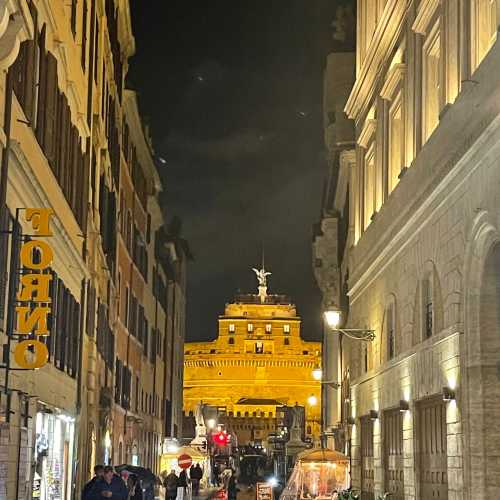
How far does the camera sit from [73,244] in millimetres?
24203

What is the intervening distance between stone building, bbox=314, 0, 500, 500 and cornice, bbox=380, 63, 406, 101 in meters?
0.06

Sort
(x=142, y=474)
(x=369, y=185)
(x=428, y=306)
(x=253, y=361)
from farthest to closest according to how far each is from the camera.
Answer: (x=253, y=361) < (x=369, y=185) < (x=142, y=474) < (x=428, y=306)

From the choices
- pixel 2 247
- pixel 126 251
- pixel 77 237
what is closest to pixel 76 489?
pixel 77 237

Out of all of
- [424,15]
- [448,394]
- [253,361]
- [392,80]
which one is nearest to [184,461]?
[392,80]

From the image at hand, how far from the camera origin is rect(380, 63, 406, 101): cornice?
24109mm

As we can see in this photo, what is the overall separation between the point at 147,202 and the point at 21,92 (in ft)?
118

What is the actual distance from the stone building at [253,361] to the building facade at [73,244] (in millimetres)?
88434

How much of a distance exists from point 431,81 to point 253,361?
419ft

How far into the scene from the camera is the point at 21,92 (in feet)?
57.3

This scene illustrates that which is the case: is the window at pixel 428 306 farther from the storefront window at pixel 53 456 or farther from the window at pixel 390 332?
the storefront window at pixel 53 456

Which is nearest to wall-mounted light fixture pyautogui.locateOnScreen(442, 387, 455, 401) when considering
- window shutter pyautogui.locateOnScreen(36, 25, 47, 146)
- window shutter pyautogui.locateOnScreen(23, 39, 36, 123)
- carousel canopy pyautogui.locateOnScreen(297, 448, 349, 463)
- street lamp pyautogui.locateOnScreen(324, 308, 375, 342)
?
street lamp pyautogui.locateOnScreen(324, 308, 375, 342)

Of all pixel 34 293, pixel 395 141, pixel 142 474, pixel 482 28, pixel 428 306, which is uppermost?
pixel 395 141

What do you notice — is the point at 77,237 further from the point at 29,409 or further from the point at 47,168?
the point at 29,409

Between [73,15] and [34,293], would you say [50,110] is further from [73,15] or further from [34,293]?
[34,293]
